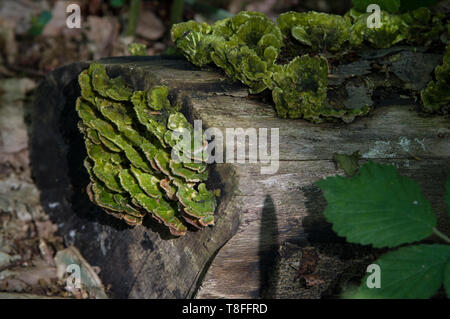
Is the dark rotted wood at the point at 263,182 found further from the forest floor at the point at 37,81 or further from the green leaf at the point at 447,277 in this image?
the forest floor at the point at 37,81

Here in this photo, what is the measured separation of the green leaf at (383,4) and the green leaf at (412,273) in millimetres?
1632

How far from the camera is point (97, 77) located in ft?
8.26

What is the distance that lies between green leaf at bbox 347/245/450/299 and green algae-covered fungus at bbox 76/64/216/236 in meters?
0.84

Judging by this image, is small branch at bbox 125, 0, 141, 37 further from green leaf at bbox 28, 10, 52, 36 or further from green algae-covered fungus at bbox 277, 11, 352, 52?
green algae-covered fungus at bbox 277, 11, 352, 52

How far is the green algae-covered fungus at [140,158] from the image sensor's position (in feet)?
6.89

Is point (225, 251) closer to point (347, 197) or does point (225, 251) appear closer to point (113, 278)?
point (347, 197)

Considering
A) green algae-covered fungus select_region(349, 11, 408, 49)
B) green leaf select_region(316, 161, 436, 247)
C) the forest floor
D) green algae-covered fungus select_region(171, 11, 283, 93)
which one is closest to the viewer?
green leaf select_region(316, 161, 436, 247)

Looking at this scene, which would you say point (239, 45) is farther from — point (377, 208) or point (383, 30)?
point (377, 208)

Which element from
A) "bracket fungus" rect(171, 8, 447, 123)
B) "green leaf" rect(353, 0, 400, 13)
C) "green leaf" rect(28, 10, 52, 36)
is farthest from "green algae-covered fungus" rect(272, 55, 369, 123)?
"green leaf" rect(28, 10, 52, 36)

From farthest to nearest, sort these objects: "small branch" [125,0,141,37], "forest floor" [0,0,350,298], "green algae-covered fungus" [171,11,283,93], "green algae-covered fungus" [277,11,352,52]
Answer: "small branch" [125,0,141,37] → "forest floor" [0,0,350,298] → "green algae-covered fungus" [277,11,352,52] → "green algae-covered fungus" [171,11,283,93]

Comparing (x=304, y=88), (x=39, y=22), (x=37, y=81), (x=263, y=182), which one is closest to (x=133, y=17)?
(x=39, y=22)

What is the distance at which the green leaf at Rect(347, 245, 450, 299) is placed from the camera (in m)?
1.54

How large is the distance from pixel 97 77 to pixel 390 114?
5.68 ft
